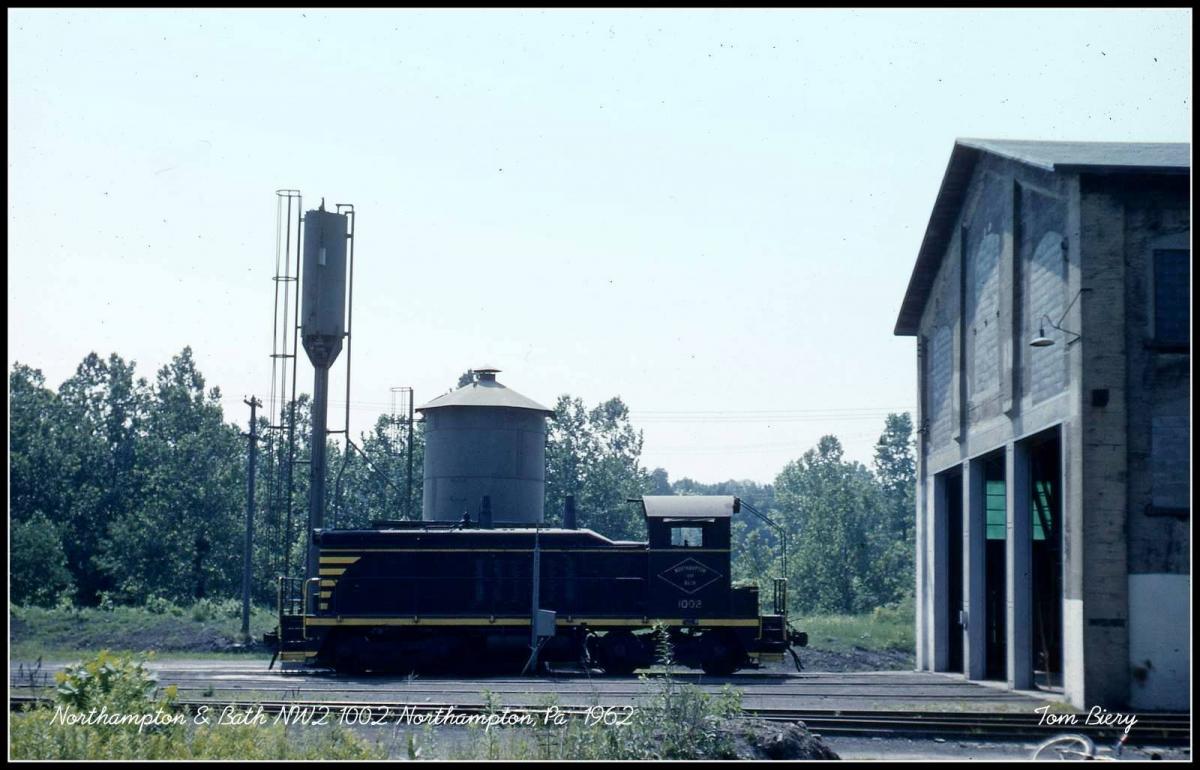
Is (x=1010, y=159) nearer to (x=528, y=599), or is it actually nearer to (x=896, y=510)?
(x=528, y=599)

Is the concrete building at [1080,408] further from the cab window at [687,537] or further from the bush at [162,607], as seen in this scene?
the bush at [162,607]

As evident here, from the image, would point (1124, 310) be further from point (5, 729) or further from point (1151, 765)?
point (5, 729)

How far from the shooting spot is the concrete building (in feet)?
60.4

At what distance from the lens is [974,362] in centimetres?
2509

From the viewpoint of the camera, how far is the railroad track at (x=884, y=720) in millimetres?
15469

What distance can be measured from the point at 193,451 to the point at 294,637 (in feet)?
139

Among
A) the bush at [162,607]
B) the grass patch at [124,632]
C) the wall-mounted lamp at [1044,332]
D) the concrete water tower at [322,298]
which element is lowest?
the bush at [162,607]

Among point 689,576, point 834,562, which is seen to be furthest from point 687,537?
point 834,562

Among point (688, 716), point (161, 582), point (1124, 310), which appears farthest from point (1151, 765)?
point (161, 582)

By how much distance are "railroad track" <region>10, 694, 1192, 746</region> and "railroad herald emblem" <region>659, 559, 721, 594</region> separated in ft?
27.9

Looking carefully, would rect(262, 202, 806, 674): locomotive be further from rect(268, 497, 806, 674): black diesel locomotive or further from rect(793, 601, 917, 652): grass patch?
rect(793, 601, 917, 652): grass patch

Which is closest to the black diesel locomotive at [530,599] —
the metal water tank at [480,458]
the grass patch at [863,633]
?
the metal water tank at [480,458]

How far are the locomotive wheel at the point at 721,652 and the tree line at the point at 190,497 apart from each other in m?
26.9

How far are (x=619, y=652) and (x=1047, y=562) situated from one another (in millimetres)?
9494
